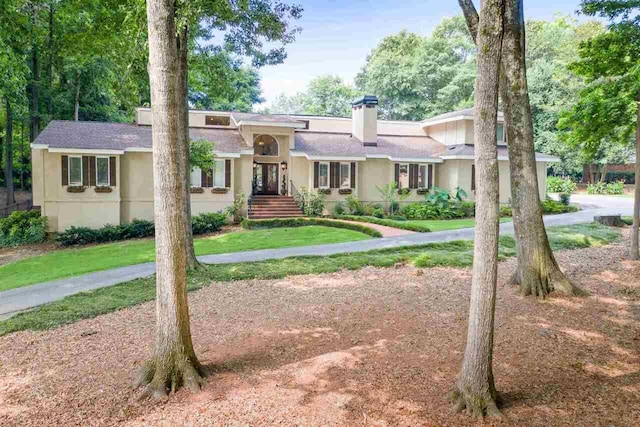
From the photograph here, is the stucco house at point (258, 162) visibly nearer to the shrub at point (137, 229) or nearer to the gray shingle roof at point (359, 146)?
the gray shingle roof at point (359, 146)

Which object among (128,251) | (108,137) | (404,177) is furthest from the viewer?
(404,177)

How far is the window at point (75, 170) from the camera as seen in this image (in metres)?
18.4

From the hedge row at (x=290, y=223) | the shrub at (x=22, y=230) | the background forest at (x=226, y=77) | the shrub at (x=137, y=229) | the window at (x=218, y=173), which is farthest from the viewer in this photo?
the window at (x=218, y=173)

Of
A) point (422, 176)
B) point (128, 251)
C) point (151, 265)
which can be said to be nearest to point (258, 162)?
point (422, 176)

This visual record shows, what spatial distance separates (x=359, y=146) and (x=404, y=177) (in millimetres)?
3086

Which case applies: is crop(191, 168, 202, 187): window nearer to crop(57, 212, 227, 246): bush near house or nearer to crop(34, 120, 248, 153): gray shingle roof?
crop(34, 120, 248, 153): gray shingle roof

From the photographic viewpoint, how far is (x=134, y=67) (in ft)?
39.7

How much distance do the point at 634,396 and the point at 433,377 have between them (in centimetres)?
204

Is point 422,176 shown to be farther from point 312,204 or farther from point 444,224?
point 312,204

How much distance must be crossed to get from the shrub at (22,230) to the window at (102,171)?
103 inches

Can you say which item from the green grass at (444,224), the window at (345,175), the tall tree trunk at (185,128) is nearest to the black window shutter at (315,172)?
the window at (345,175)

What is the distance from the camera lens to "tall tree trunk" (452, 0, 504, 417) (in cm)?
406

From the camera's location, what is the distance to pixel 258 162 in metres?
23.9

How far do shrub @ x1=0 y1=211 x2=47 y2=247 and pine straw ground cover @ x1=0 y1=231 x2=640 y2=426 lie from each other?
41.8ft
